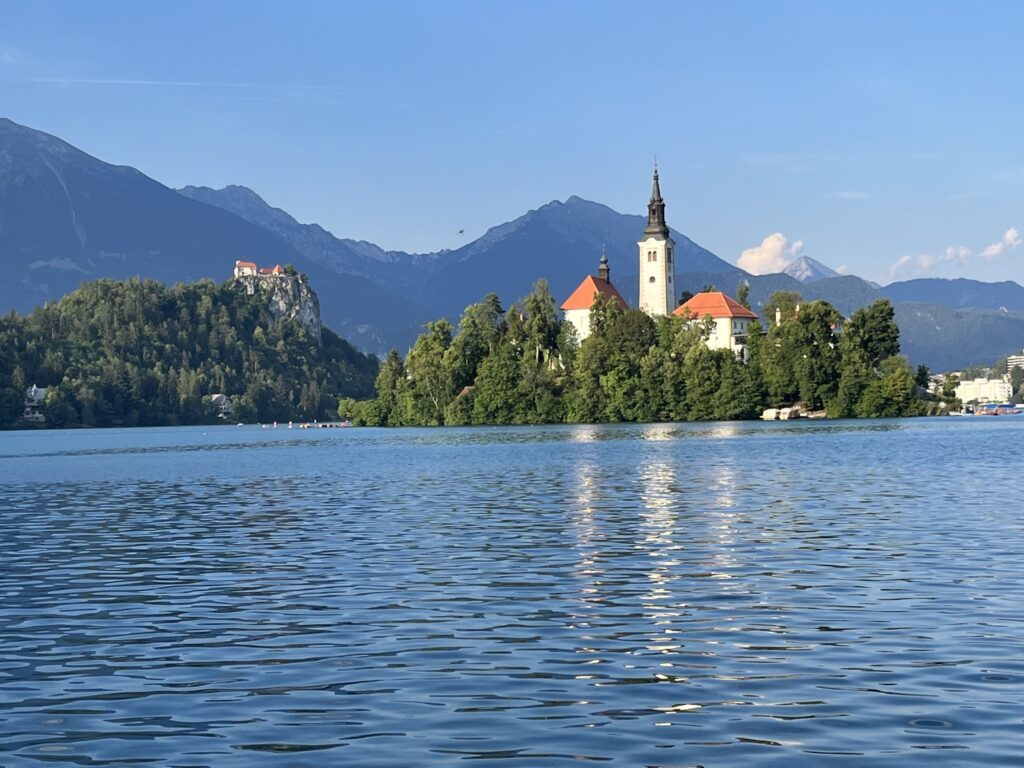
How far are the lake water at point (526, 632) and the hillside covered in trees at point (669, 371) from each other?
127 meters

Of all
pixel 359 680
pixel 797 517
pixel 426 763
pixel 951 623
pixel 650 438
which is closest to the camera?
pixel 426 763

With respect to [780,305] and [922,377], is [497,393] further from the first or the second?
[922,377]

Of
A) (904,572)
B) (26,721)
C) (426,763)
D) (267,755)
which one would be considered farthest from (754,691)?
(904,572)

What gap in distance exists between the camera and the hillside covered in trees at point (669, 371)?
572 ft

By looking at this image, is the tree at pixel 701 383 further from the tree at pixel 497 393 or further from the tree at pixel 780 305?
the tree at pixel 497 393

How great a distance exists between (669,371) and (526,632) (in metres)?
162

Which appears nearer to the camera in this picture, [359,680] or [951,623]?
[359,680]

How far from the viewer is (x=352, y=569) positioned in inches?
1206

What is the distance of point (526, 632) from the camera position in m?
21.6

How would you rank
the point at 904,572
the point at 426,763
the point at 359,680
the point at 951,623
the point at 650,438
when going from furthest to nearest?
the point at 650,438
the point at 904,572
the point at 951,623
the point at 359,680
the point at 426,763

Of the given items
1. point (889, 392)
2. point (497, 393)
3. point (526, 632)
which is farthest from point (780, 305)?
point (526, 632)

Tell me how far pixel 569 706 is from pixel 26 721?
690 cm

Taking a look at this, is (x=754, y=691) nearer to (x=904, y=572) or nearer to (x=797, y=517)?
(x=904, y=572)

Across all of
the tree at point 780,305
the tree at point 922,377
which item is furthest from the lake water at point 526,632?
the tree at point 780,305
